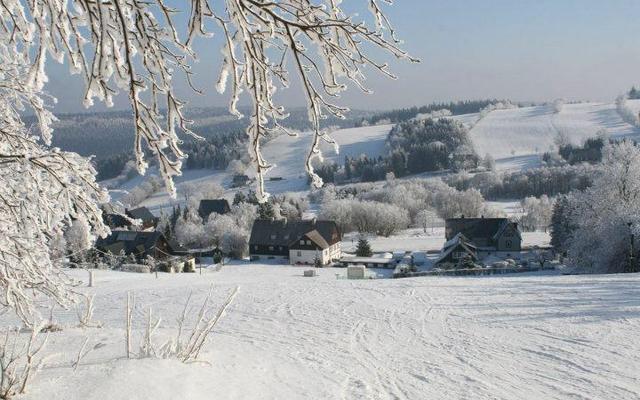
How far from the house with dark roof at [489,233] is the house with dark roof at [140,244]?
26503mm

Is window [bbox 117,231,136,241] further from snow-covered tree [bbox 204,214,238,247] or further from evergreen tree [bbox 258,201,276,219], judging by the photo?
evergreen tree [bbox 258,201,276,219]

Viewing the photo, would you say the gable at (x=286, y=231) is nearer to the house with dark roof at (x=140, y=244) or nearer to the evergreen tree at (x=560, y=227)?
the house with dark roof at (x=140, y=244)

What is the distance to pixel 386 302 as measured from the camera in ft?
44.1

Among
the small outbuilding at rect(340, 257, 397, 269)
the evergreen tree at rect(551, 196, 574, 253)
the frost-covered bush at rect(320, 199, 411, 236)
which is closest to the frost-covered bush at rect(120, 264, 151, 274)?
the small outbuilding at rect(340, 257, 397, 269)

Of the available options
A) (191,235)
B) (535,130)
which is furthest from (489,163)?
(191,235)

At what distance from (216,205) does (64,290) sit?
67.8 meters

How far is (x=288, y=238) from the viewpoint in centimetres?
4600

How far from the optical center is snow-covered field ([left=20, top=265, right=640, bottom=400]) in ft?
17.8

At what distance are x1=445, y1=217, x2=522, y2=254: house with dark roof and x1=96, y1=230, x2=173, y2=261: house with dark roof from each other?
87.0ft

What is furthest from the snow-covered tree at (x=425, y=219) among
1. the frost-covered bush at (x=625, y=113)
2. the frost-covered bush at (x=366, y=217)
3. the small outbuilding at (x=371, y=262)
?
the frost-covered bush at (x=625, y=113)

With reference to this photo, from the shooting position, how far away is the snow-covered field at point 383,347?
541 centimetres

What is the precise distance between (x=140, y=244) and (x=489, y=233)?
32423 mm

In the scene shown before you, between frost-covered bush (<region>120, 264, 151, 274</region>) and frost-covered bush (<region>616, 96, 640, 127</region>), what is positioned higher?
frost-covered bush (<region>616, 96, 640, 127</region>)

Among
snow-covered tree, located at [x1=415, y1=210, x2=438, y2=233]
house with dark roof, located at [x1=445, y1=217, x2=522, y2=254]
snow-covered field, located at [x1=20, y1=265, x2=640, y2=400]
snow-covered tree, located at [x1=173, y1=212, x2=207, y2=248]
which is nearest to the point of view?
snow-covered field, located at [x1=20, y1=265, x2=640, y2=400]
